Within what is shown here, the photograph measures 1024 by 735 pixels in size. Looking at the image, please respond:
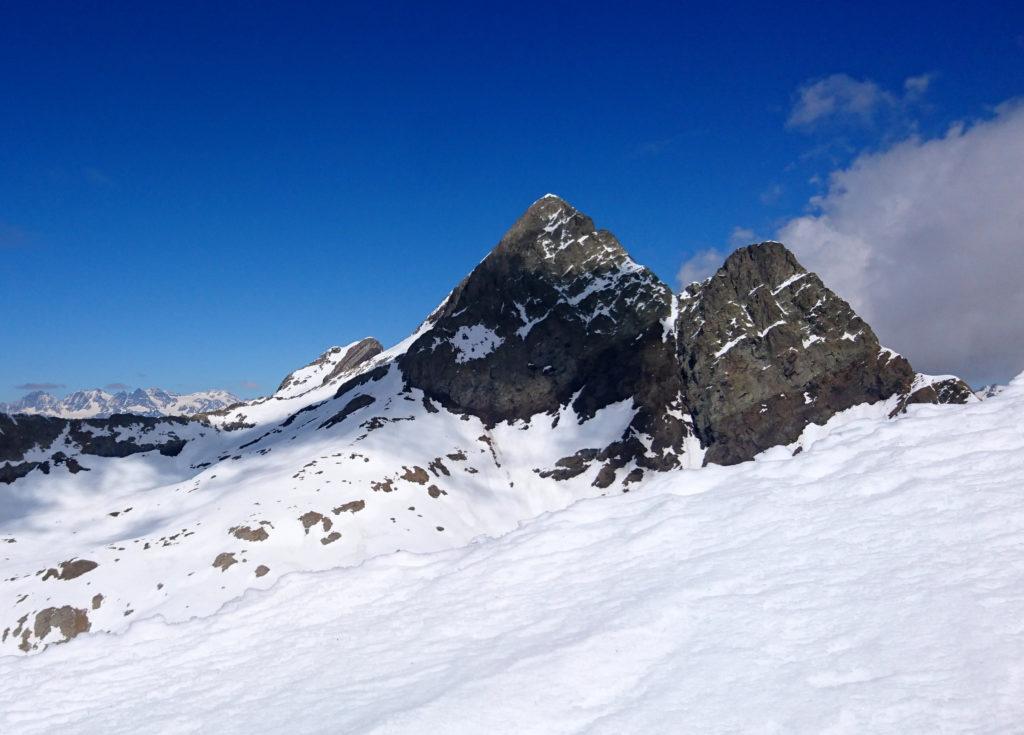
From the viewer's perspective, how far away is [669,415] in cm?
12269

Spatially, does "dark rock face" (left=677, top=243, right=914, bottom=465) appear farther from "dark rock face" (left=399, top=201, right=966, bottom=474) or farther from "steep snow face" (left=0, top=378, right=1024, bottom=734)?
"steep snow face" (left=0, top=378, right=1024, bottom=734)

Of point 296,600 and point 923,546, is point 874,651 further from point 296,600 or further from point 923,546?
point 296,600

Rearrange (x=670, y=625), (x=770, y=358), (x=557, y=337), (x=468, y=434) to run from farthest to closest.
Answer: (x=557, y=337) → (x=468, y=434) → (x=770, y=358) → (x=670, y=625)

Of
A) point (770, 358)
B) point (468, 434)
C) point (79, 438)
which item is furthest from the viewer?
point (79, 438)

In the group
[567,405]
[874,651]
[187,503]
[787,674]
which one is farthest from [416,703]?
[567,405]

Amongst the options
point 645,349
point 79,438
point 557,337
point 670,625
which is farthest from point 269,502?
point 670,625

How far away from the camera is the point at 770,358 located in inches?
4710

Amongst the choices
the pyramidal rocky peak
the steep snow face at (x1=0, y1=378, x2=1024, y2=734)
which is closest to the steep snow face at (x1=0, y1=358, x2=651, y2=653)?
the pyramidal rocky peak

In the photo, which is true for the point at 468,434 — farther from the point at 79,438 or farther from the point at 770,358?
the point at 79,438

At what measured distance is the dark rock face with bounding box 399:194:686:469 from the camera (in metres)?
130

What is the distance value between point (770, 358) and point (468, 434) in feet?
193

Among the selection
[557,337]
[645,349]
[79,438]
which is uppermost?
[79,438]

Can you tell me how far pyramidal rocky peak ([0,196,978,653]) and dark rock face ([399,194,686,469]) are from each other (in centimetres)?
48

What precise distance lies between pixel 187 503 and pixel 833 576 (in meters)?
113
